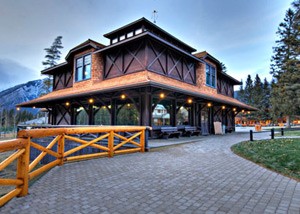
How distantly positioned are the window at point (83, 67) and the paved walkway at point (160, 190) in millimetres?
11302

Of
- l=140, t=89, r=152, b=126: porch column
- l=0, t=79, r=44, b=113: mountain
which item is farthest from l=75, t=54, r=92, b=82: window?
l=0, t=79, r=44, b=113: mountain

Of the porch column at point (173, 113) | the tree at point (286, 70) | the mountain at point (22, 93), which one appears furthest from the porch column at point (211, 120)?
the mountain at point (22, 93)

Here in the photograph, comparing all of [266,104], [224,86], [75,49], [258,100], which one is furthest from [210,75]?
[266,104]

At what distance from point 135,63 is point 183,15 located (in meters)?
15.4

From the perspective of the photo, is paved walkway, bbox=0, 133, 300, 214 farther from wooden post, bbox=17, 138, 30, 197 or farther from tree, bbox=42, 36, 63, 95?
tree, bbox=42, 36, 63, 95

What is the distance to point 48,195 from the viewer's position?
3.35m

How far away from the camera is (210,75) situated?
18266 millimetres

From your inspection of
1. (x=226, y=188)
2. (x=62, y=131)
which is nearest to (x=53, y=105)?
(x=62, y=131)

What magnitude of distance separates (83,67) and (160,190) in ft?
47.4

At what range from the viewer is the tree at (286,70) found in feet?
79.4

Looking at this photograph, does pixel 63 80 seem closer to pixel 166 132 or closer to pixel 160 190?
pixel 166 132

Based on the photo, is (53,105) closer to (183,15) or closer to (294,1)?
(183,15)

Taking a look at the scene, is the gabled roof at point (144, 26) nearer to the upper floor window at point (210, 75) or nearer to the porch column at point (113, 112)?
the upper floor window at point (210, 75)

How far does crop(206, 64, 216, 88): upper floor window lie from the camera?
704 inches
